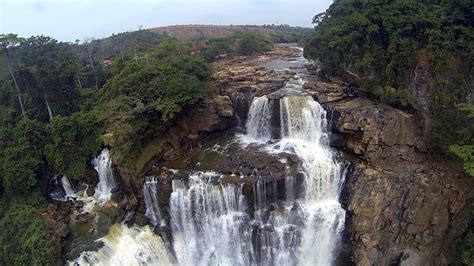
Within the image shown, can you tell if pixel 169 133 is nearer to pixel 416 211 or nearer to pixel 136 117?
pixel 136 117

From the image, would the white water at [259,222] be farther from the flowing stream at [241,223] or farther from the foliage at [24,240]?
the foliage at [24,240]

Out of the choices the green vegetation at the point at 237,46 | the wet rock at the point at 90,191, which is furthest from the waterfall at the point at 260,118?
the green vegetation at the point at 237,46

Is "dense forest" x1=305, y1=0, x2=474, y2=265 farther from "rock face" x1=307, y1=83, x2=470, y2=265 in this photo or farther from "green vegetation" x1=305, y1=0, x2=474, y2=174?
"rock face" x1=307, y1=83, x2=470, y2=265

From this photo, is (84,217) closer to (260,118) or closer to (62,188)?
(62,188)

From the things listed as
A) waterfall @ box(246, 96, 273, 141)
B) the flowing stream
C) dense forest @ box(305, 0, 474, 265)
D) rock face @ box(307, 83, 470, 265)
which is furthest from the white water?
dense forest @ box(305, 0, 474, 265)

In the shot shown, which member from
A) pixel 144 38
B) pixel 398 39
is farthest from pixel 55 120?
pixel 144 38
